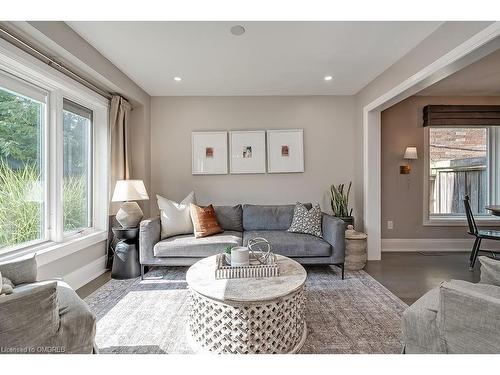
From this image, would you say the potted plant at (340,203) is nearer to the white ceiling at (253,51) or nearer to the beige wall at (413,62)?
the beige wall at (413,62)

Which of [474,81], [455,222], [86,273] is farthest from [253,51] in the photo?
[455,222]

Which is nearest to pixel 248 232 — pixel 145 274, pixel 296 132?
pixel 145 274

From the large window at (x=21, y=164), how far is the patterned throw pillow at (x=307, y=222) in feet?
9.17

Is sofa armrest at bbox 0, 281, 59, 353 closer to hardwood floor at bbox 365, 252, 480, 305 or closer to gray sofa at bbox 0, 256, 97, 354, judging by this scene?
gray sofa at bbox 0, 256, 97, 354

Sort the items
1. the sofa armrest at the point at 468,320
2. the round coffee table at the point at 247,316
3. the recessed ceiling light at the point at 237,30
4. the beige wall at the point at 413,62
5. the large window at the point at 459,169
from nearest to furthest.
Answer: the sofa armrest at the point at 468,320 → the round coffee table at the point at 247,316 → the beige wall at the point at 413,62 → the recessed ceiling light at the point at 237,30 → the large window at the point at 459,169

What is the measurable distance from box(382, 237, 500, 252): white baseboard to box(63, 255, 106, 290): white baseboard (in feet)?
13.7

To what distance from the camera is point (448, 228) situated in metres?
4.12

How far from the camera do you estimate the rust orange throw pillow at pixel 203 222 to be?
10.2 ft

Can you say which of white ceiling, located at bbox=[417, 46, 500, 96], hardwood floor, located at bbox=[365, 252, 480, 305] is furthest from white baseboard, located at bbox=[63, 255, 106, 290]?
white ceiling, located at bbox=[417, 46, 500, 96]

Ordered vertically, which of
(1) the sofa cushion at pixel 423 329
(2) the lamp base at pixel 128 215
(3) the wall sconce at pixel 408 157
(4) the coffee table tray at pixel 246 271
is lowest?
(1) the sofa cushion at pixel 423 329

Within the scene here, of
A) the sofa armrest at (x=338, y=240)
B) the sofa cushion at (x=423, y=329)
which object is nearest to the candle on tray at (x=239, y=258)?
the sofa cushion at (x=423, y=329)
